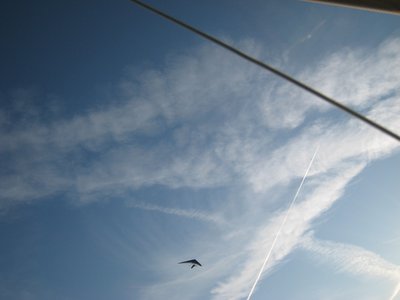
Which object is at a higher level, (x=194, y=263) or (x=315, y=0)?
(x=194, y=263)

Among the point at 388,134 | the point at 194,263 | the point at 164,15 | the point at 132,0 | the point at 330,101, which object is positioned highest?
the point at 194,263

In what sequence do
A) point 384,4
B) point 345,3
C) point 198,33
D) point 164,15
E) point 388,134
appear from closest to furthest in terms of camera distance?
1. point 388,134
2. point 384,4
3. point 345,3
4. point 198,33
5. point 164,15

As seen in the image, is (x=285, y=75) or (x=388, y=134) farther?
(x=285, y=75)

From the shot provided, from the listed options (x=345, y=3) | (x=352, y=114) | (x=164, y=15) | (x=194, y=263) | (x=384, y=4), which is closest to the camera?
(x=352, y=114)

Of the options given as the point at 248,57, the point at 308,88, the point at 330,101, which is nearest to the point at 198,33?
the point at 248,57

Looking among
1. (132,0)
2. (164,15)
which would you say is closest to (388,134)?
(164,15)

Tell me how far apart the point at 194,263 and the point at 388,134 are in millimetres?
42861

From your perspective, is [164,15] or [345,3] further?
[164,15]

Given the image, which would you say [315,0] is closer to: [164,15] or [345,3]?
[345,3]

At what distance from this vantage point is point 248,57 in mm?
4289

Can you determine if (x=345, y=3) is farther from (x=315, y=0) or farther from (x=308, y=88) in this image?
(x=308, y=88)

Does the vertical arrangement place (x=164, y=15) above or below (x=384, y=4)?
above

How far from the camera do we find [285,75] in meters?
4.04

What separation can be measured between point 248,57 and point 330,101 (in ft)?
4.14
